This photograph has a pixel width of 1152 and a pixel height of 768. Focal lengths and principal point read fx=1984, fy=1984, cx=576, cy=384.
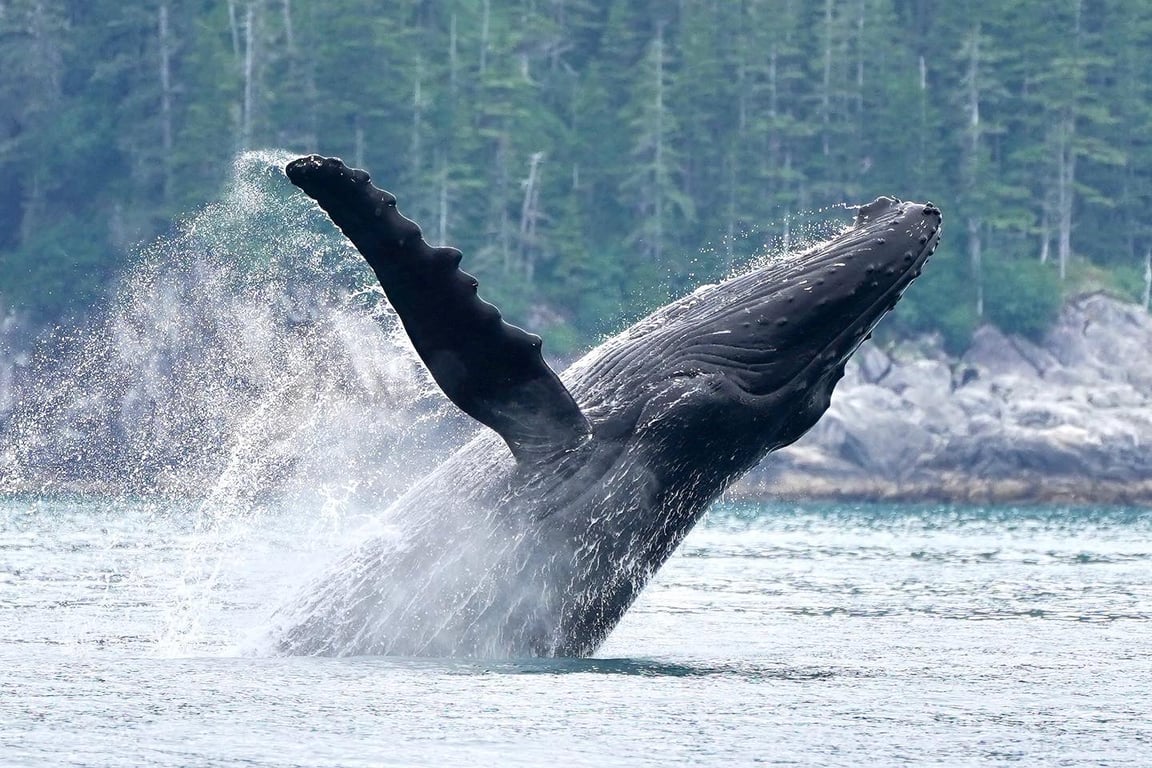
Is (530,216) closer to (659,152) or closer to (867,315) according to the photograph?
Result: (659,152)


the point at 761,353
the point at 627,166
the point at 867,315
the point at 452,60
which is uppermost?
the point at 867,315

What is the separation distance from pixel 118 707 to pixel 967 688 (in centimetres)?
569

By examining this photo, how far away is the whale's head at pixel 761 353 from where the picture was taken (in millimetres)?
12227

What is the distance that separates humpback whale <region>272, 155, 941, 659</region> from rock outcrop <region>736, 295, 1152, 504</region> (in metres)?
55.8

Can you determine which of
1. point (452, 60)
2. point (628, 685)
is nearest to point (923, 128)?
point (452, 60)

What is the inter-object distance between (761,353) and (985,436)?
57640 millimetres

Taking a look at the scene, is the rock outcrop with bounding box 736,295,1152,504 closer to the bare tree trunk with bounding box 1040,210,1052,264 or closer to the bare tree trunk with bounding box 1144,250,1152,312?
the bare tree trunk with bounding box 1144,250,1152,312

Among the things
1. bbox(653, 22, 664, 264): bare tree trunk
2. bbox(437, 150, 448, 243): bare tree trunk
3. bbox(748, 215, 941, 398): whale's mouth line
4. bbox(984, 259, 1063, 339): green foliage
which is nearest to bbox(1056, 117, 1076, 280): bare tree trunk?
bbox(984, 259, 1063, 339): green foliage

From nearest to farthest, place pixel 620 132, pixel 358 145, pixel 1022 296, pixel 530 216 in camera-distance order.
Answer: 1. pixel 1022 296
2. pixel 358 145
3. pixel 530 216
4. pixel 620 132

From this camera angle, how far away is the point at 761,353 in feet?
40.4

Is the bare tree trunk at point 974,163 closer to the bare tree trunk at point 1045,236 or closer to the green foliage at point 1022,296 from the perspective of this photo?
the green foliage at point 1022,296

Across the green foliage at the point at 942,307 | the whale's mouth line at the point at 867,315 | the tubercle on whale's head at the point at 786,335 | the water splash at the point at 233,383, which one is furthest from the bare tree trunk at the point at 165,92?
the whale's mouth line at the point at 867,315

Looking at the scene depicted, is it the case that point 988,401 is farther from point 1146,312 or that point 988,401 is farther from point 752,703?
point 752,703

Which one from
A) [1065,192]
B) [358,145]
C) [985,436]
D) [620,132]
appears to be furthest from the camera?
[620,132]
